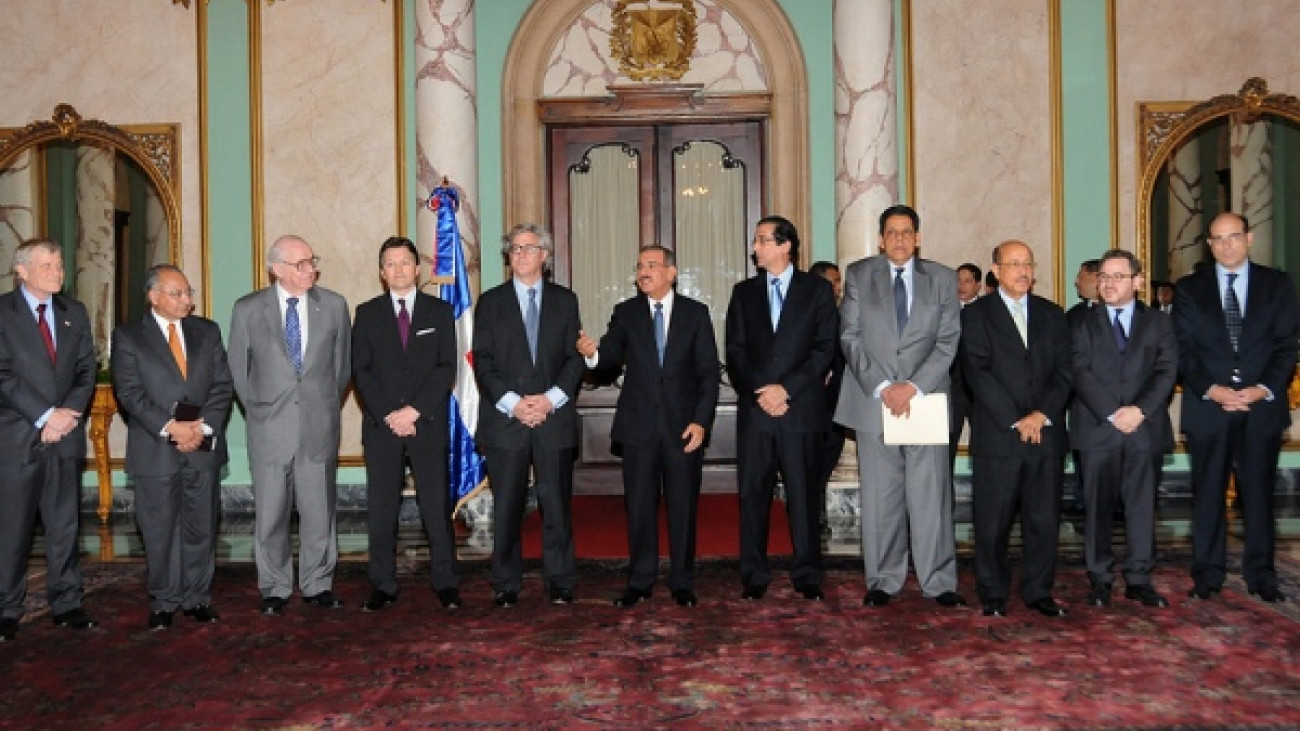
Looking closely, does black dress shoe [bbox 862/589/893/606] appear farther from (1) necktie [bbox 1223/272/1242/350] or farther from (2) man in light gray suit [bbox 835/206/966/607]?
(1) necktie [bbox 1223/272/1242/350]

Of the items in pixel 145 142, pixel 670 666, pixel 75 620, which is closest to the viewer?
pixel 670 666

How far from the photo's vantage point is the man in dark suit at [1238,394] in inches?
211

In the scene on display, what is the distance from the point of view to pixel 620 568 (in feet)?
20.8

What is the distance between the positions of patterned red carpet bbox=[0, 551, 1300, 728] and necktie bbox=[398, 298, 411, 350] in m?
1.25

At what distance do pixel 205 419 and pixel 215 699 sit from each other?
5.33 ft

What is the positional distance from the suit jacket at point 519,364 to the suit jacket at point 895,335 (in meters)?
1.30

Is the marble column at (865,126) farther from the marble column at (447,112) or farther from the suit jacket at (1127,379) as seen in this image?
the suit jacket at (1127,379)

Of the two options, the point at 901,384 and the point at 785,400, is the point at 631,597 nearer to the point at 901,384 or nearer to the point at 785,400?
the point at 785,400

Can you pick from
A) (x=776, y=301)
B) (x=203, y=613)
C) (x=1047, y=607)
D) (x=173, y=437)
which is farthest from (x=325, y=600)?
(x=1047, y=607)

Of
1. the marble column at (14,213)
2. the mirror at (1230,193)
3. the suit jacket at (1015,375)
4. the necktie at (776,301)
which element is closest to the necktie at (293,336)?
the necktie at (776,301)

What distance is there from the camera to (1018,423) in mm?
5191

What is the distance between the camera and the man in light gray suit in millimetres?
5367

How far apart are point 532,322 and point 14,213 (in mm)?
6841

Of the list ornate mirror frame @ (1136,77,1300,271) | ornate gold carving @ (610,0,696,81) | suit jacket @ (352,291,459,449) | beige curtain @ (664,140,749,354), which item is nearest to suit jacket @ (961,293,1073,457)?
suit jacket @ (352,291,459,449)
